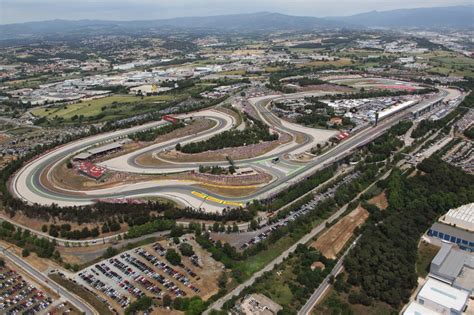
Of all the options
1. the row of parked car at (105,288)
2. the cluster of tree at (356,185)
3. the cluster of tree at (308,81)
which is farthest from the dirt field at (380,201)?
the cluster of tree at (308,81)

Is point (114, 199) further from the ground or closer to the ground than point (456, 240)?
further from the ground

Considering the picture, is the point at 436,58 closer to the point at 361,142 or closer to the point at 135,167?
the point at 361,142

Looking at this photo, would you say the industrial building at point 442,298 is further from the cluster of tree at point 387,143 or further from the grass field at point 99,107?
the grass field at point 99,107

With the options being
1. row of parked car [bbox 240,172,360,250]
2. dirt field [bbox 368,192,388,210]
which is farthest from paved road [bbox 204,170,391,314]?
row of parked car [bbox 240,172,360,250]

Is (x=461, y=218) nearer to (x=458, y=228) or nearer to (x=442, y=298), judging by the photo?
(x=458, y=228)

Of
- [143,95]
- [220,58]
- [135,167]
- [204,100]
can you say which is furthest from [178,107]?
[220,58]

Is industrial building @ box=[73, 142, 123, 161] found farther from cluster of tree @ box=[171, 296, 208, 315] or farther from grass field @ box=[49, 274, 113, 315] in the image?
cluster of tree @ box=[171, 296, 208, 315]

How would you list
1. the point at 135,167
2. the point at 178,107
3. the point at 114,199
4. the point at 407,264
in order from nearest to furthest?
the point at 407,264 < the point at 114,199 < the point at 135,167 < the point at 178,107
